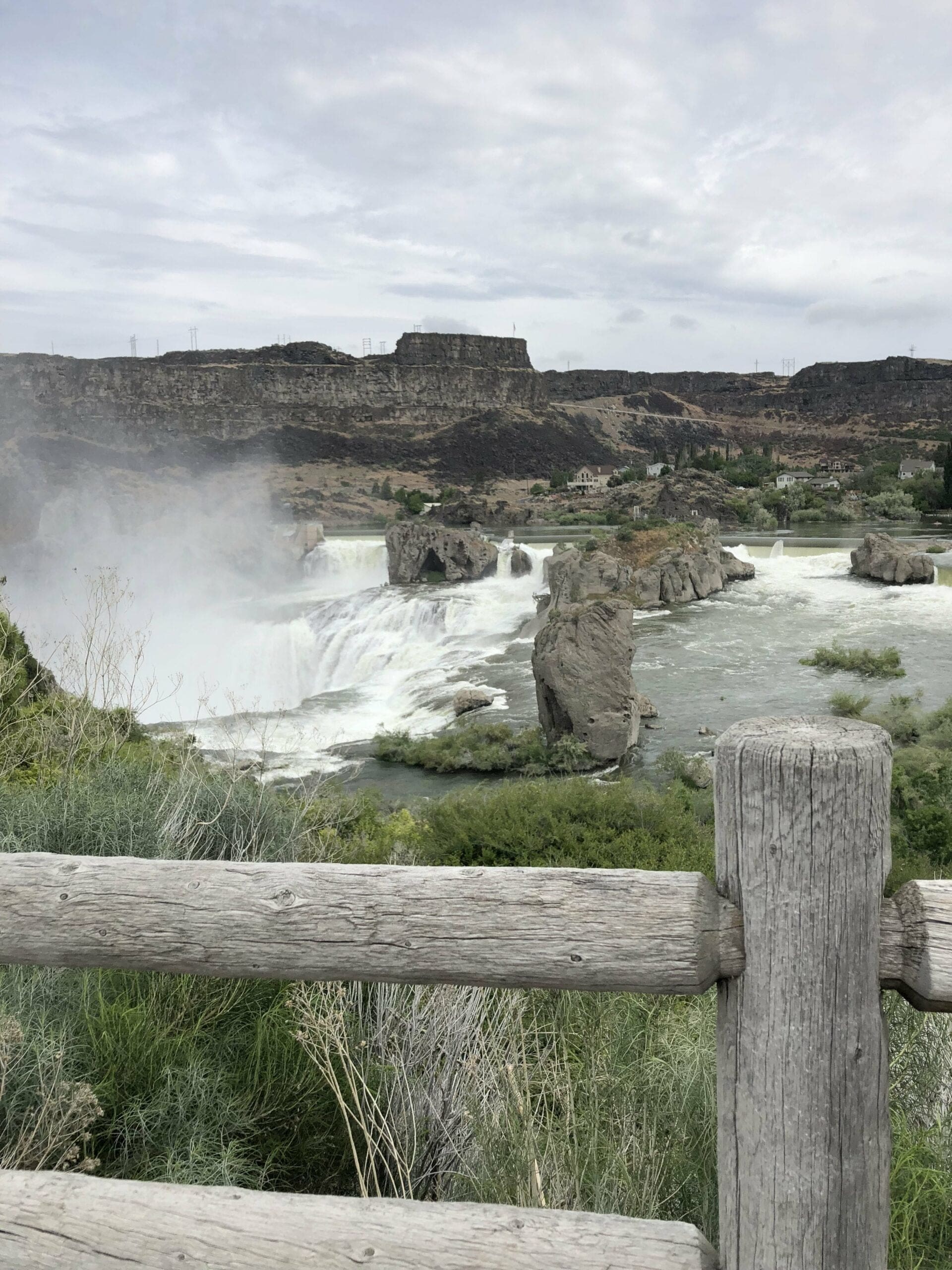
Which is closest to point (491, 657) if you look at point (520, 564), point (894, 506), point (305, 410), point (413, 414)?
point (520, 564)

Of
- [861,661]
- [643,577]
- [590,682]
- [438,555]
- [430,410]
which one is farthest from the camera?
[430,410]

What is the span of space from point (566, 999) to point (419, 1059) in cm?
86

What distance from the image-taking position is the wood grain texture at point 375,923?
1.41 metres

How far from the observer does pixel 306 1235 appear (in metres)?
1.37

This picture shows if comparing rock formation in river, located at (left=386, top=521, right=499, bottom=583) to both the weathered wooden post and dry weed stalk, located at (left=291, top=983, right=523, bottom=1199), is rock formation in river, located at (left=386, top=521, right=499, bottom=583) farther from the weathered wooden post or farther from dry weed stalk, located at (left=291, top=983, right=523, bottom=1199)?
the weathered wooden post

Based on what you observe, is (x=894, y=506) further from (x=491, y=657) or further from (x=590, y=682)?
(x=590, y=682)

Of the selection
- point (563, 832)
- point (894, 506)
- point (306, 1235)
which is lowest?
point (563, 832)

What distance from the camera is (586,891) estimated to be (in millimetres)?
1443

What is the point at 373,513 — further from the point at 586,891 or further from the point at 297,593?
the point at 586,891

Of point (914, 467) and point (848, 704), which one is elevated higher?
point (914, 467)

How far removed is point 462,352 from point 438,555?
88.8 meters

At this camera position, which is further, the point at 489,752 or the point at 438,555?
the point at 438,555

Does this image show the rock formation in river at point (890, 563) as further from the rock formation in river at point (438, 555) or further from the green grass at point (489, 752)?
the green grass at point (489, 752)

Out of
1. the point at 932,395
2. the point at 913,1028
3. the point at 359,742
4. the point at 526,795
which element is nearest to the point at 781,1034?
the point at 913,1028
